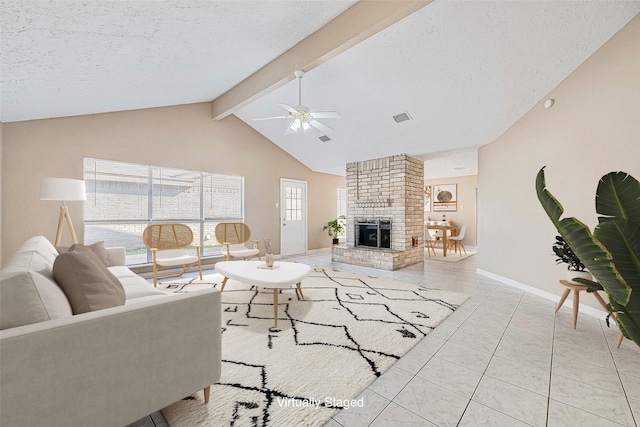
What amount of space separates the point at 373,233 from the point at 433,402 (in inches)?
175

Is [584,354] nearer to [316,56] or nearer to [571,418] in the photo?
[571,418]

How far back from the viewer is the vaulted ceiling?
6.73 ft

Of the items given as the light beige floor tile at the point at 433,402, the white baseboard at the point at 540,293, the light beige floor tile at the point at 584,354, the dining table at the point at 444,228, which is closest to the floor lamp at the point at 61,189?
the light beige floor tile at the point at 433,402

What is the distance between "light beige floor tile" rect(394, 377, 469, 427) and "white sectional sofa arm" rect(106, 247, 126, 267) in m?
3.37

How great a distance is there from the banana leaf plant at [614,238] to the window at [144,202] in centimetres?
517

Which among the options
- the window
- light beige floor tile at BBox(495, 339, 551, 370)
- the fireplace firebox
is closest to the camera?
light beige floor tile at BBox(495, 339, 551, 370)

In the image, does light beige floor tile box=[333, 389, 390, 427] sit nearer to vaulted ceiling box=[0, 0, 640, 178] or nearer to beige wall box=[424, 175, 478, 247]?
vaulted ceiling box=[0, 0, 640, 178]

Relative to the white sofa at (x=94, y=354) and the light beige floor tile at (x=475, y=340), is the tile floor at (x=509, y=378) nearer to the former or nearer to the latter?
the light beige floor tile at (x=475, y=340)

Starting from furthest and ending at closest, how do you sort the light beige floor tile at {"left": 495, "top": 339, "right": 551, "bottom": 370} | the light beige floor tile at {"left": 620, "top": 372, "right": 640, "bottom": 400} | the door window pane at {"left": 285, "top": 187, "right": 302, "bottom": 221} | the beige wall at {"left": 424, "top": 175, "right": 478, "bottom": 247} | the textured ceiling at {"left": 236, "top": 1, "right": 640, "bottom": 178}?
the beige wall at {"left": 424, "top": 175, "right": 478, "bottom": 247} → the door window pane at {"left": 285, "top": 187, "right": 302, "bottom": 221} → the textured ceiling at {"left": 236, "top": 1, "right": 640, "bottom": 178} → the light beige floor tile at {"left": 495, "top": 339, "right": 551, "bottom": 370} → the light beige floor tile at {"left": 620, "top": 372, "right": 640, "bottom": 400}

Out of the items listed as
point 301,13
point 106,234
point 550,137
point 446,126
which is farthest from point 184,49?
point 550,137

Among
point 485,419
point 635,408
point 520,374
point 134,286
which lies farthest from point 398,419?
point 134,286

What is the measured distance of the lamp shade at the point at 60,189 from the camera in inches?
119

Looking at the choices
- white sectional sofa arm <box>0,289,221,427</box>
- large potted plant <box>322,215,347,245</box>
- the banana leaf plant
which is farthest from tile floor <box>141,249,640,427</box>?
large potted plant <box>322,215,347,245</box>

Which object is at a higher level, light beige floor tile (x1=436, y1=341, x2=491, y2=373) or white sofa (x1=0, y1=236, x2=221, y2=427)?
white sofa (x1=0, y1=236, x2=221, y2=427)
